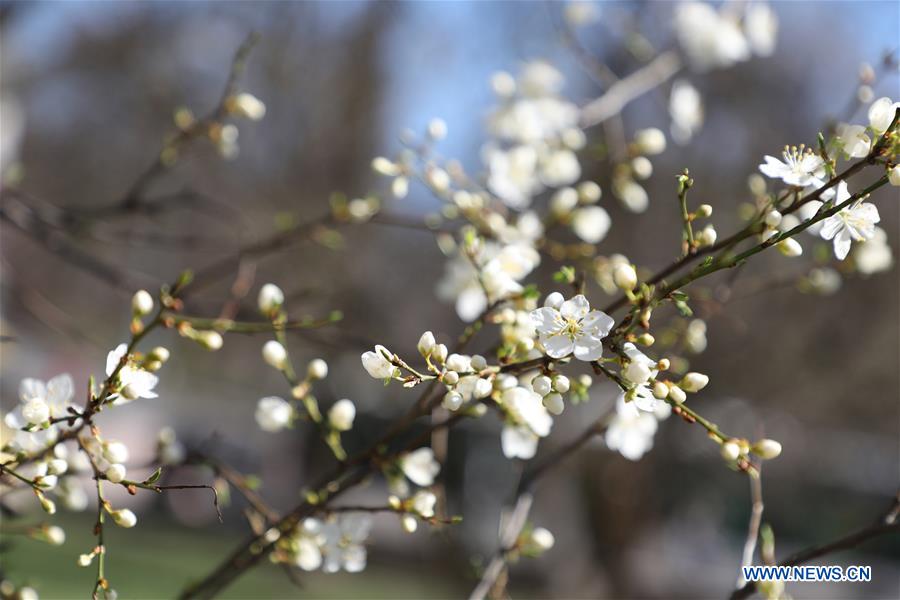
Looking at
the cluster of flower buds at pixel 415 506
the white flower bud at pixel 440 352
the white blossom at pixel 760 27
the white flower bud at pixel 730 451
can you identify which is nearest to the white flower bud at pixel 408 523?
the cluster of flower buds at pixel 415 506

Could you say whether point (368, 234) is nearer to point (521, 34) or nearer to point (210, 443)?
point (521, 34)

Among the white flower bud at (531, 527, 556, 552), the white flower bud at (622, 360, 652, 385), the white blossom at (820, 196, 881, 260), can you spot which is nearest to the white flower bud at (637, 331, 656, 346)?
the white flower bud at (622, 360, 652, 385)

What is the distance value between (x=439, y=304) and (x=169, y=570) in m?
5.68

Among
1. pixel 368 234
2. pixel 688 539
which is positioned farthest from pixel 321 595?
pixel 368 234

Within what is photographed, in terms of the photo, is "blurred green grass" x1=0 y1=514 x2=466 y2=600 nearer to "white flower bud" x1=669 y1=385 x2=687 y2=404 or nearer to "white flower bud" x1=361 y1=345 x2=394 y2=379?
"white flower bud" x1=361 y1=345 x2=394 y2=379

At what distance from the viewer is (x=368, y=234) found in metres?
12.7

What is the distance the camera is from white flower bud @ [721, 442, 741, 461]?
1044 millimetres

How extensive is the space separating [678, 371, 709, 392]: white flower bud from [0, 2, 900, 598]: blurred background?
118cm

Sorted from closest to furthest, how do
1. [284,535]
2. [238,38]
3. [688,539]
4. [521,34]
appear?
[284,535]
[521,34]
[688,539]
[238,38]

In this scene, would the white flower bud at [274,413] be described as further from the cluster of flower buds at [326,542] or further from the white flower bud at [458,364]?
the white flower bud at [458,364]

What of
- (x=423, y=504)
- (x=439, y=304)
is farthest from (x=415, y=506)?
(x=439, y=304)

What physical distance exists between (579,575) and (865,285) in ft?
11.9

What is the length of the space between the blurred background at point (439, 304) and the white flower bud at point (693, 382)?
3.88 feet

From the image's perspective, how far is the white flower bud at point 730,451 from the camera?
3.43 ft
